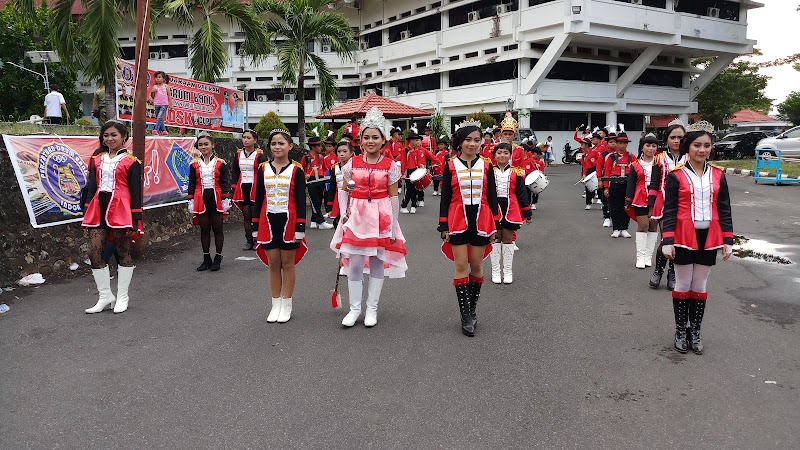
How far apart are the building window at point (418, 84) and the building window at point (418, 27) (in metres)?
3.05

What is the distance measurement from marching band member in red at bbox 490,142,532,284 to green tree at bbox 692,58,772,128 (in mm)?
43978

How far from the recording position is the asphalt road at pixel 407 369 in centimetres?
363

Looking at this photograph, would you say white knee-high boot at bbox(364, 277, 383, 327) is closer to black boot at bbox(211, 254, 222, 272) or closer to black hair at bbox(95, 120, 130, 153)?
black hair at bbox(95, 120, 130, 153)

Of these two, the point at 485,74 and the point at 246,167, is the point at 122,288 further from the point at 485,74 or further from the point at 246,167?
the point at 485,74

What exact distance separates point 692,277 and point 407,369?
2.48 metres

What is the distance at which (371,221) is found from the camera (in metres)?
5.66

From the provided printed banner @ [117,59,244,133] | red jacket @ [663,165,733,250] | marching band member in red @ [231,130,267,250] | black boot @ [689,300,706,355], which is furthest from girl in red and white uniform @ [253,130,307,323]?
printed banner @ [117,59,244,133]

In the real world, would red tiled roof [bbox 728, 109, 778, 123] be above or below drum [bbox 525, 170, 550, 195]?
above

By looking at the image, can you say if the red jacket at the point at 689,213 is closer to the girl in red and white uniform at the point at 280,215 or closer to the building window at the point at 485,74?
the girl in red and white uniform at the point at 280,215

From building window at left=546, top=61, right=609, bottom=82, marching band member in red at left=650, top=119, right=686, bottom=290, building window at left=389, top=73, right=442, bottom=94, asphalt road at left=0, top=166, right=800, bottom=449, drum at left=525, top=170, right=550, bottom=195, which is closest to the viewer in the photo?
asphalt road at left=0, top=166, right=800, bottom=449

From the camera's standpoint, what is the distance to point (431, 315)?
243 inches

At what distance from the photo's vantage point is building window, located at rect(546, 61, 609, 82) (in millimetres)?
37438

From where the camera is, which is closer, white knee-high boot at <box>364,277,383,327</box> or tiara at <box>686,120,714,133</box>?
tiara at <box>686,120,714,133</box>

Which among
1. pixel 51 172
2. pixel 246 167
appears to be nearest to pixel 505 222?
pixel 246 167
